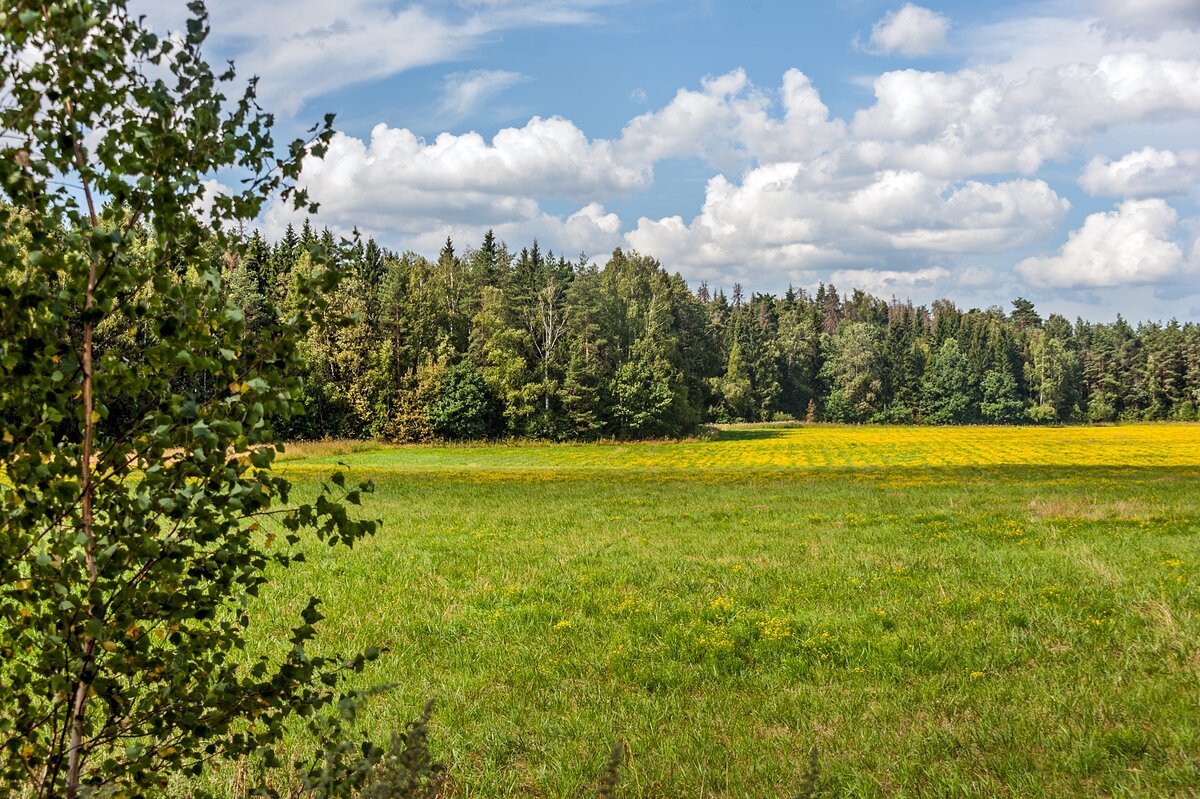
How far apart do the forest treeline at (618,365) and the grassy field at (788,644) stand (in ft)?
91.1

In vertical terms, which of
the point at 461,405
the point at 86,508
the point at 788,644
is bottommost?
the point at 788,644

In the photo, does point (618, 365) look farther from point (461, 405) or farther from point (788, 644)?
point (788, 644)

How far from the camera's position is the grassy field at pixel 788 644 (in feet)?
23.2

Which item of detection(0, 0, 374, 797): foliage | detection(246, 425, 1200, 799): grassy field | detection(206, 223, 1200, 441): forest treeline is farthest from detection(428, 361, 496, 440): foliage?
detection(0, 0, 374, 797): foliage

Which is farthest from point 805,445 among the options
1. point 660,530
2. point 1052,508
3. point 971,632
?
point 971,632

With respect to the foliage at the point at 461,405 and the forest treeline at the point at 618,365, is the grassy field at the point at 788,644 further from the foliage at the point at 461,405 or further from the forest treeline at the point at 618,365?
the foliage at the point at 461,405

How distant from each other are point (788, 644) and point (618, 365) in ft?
276

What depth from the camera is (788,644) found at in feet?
34.4

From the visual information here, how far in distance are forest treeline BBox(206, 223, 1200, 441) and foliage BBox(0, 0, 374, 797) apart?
122 ft

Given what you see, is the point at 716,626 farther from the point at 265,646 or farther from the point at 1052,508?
the point at 1052,508

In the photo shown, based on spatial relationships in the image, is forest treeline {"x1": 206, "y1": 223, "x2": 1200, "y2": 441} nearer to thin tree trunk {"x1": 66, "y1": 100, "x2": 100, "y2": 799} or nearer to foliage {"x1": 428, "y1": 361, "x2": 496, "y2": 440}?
foliage {"x1": 428, "y1": 361, "x2": 496, "y2": 440}

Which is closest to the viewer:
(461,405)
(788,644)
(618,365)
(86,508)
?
(86,508)

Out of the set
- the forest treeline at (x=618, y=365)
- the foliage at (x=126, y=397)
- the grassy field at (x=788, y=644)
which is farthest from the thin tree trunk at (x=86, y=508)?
the forest treeline at (x=618, y=365)


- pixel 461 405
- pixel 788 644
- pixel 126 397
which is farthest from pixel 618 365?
pixel 126 397
